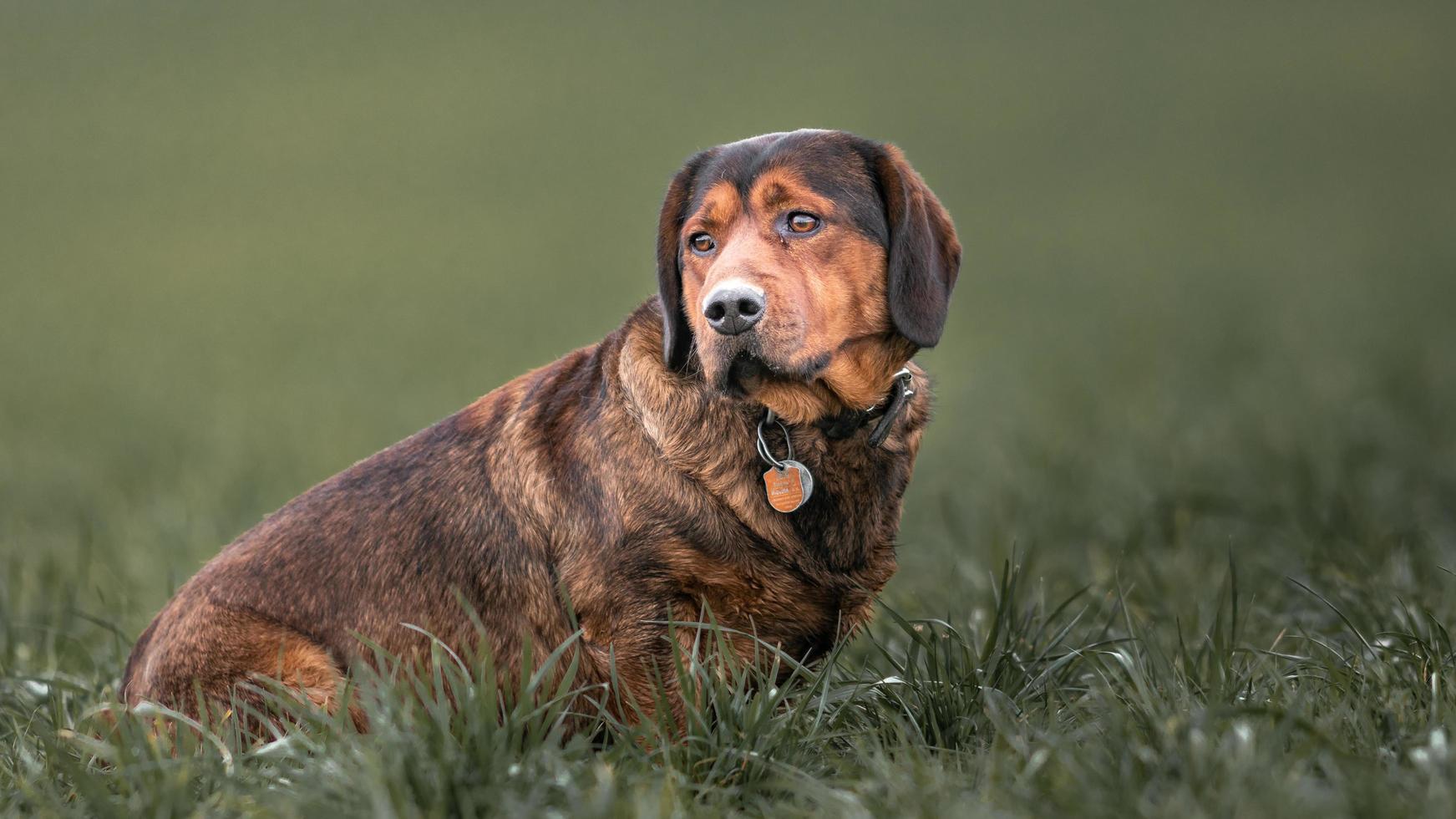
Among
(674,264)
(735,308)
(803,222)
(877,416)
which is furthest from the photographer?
(674,264)

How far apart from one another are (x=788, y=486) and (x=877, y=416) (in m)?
0.34

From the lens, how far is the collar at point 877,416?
11.8 feet

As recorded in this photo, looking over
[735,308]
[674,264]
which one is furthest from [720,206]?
[735,308]

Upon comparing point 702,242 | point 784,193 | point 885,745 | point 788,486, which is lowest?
point 885,745

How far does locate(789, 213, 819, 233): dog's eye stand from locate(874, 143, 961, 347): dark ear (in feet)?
0.73

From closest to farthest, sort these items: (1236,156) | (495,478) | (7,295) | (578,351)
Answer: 1. (495,478)
2. (578,351)
3. (7,295)
4. (1236,156)

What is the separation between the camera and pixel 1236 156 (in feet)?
86.4

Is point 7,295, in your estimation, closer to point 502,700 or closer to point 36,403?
point 36,403

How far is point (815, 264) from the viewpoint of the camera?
11.5 feet

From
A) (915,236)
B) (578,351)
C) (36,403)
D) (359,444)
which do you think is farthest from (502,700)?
(36,403)

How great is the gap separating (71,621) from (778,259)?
11.4 ft

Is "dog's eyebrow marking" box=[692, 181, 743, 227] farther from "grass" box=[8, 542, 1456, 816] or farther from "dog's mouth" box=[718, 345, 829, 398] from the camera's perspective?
"grass" box=[8, 542, 1456, 816]

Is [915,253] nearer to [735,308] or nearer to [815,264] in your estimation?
[815,264]

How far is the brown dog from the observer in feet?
11.3
